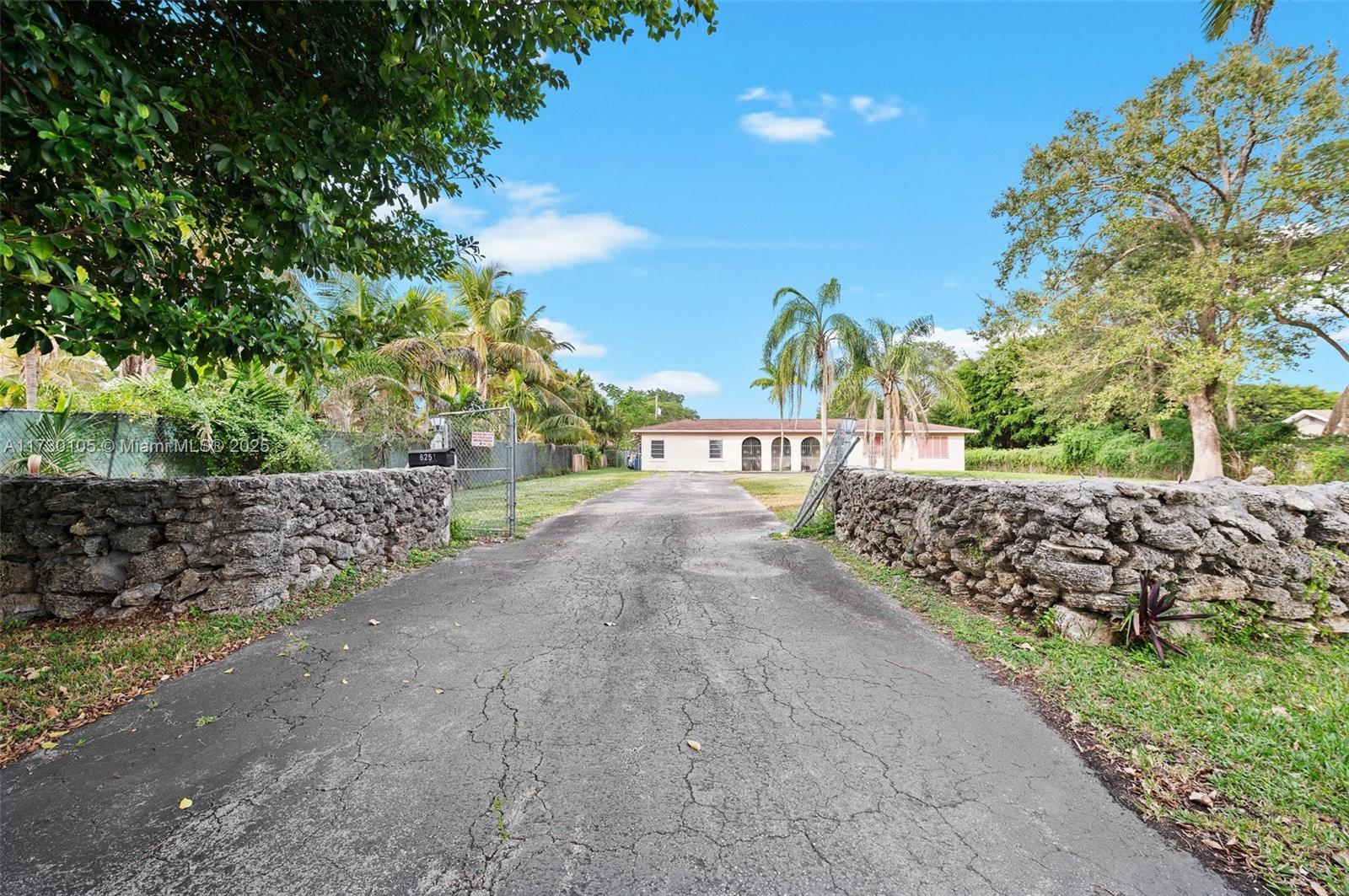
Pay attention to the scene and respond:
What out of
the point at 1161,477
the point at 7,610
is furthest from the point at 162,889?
the point at 1161,477

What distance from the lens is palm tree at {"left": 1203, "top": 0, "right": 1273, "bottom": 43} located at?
16.7 m

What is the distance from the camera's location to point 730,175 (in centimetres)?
1565

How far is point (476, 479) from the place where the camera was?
15.7 m

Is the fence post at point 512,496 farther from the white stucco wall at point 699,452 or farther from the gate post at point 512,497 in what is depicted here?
the white stucco wall at point 699,452

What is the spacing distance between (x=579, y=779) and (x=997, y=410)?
142 ft

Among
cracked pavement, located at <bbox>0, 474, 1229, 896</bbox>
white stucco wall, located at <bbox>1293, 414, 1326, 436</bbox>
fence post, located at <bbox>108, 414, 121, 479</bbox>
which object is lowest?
cracked pavement, located at <bbox>0, 474, 1229, 896</bbox>

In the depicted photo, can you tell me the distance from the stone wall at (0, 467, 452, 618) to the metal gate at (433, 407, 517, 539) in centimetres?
374

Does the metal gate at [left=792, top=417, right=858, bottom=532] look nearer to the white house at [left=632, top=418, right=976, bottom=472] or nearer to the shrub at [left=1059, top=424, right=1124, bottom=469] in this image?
the shrub at [left=1059, top=424, right=1124, bottom=469]

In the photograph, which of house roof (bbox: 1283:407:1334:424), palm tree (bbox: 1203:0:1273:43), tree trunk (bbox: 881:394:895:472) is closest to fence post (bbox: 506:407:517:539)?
tree trunk (bbox: 881:394:895:472)

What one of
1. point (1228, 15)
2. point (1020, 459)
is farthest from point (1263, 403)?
point (1228, 15)

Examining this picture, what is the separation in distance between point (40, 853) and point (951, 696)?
419cm

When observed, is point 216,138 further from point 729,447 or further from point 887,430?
point 729,447

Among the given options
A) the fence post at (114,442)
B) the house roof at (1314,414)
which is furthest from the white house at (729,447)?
the fence post at (114,442)

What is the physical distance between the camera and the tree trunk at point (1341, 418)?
52.4 feet
